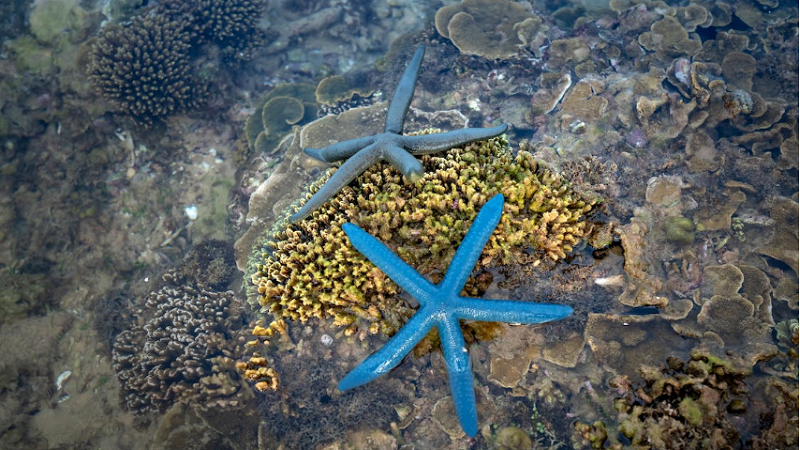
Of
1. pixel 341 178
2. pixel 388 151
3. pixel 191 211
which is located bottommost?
pixel 191 211

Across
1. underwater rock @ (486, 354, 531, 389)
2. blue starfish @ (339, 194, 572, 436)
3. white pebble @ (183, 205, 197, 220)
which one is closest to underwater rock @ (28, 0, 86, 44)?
white pebble @ (183, 205, 197, 220)

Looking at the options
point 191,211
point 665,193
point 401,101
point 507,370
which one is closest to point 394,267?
point 507,370

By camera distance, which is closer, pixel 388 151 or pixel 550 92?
pixel 388 151

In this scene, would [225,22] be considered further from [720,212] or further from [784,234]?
[784,234]

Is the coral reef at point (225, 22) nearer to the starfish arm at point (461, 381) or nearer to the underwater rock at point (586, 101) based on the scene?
the underwater rock at point (586, 101)

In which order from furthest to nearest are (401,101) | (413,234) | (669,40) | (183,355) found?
(669,40), (183,355), (401,101), (413,234)

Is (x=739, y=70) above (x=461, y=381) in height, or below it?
below

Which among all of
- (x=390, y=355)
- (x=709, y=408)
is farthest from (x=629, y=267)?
(x=390, y=355)

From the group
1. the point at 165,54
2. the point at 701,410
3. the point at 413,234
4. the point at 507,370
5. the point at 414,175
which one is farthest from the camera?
the point at 165,54

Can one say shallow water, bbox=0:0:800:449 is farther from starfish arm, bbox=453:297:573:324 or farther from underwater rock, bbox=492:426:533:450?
starfish arm, bbox=453:297:573:324
